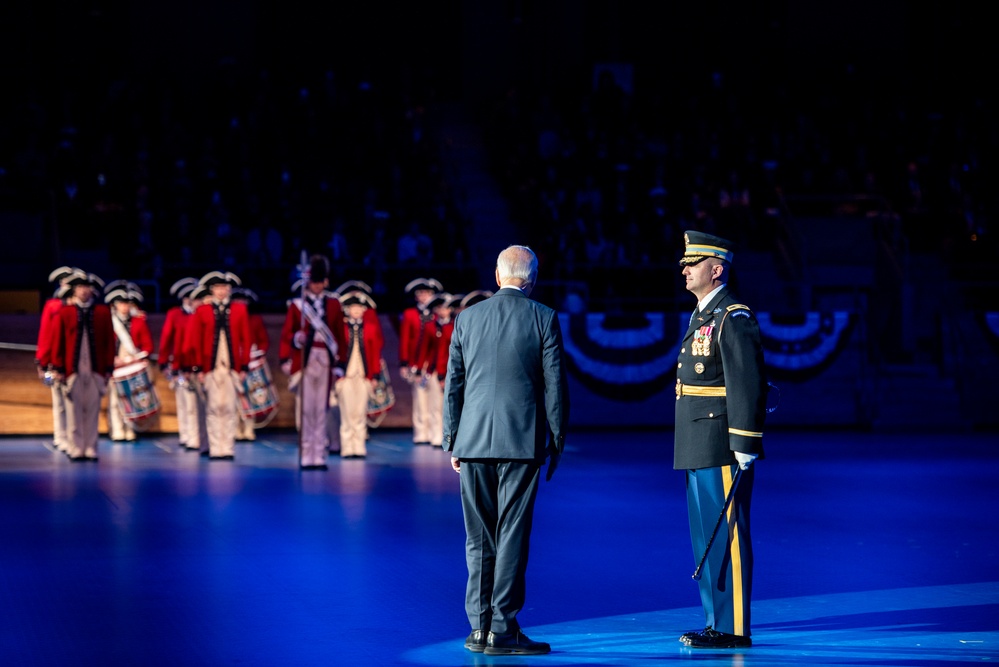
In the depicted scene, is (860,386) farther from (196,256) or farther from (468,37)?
(468,37)

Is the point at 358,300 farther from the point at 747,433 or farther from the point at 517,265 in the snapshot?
the point at 747,433

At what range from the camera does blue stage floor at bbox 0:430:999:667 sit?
7.16 metres

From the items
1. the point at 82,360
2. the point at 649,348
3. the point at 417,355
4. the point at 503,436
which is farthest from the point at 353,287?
the point at 503,436

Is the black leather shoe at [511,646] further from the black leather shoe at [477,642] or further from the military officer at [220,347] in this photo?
the military officer at [220,347]

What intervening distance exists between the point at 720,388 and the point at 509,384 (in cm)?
104

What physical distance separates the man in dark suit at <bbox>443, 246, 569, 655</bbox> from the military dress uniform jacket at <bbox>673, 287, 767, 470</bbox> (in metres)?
0.64

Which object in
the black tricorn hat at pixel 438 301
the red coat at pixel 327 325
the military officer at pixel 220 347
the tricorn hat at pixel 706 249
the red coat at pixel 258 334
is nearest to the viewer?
the tricorn hat at pixel 706 249

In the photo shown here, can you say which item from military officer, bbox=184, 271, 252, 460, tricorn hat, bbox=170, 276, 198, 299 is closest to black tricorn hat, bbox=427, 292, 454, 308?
military officer, bbox=184, 271, 252, 460

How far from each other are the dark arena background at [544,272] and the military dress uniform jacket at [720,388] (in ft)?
3.31

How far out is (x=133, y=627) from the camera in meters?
7.54

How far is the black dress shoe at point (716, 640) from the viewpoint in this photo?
23.2ft

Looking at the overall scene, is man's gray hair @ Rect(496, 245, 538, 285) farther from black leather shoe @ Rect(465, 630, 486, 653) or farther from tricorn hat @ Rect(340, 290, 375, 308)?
tricorn hat @ Rect(340, 290, 375, 308)

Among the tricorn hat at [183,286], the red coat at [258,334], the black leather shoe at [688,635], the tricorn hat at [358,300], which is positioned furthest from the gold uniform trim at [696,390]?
the tricorn hat at [183,286]

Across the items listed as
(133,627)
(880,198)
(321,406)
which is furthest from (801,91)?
(133,627)
